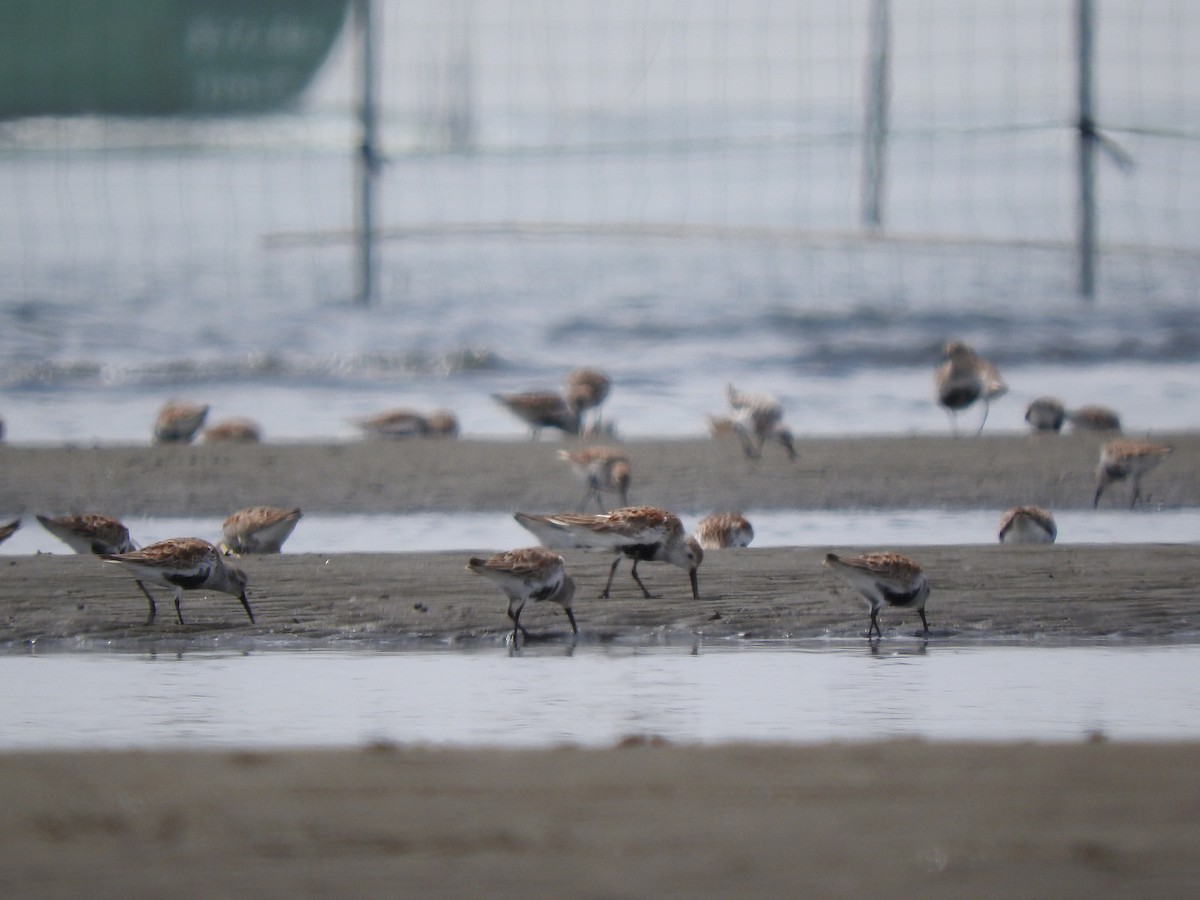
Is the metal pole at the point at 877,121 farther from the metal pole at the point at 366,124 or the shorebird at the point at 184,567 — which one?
the shorebird at the point at 184,567

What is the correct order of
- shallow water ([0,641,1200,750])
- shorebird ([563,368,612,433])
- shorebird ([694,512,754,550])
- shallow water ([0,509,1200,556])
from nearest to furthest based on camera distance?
shallow water ([0,641,1200,750]) < shorebird ([694,512,754,550]) < shallow water ([0,509,1200,556]) < shorebird ([563,368,612,433])

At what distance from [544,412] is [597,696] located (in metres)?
6.56

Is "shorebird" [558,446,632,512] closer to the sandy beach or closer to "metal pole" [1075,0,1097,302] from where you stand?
the sandy beach

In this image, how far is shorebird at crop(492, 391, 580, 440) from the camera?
11828mm

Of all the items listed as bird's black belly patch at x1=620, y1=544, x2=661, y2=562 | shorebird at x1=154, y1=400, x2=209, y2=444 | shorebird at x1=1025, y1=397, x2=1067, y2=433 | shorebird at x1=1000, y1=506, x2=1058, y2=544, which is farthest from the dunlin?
shorebird at x1=1025, y1=397, x2=1067, y2=433

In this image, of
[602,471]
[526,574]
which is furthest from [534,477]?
[526,574]

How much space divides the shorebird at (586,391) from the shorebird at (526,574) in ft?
19.2

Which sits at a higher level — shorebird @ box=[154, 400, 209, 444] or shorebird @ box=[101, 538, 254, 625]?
shorebird @ box=[101, 538, 254, 625]

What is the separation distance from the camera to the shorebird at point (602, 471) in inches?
360

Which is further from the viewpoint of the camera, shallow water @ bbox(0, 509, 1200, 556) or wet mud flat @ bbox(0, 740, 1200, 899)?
shallow water @ bbox(0, 509, 1200, 556)

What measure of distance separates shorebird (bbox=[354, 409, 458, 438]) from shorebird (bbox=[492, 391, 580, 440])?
0.45m

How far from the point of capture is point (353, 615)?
6648 mm

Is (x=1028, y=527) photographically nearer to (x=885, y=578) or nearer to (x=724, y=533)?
(x=724, y=533)

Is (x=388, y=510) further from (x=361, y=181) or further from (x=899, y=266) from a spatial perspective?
(x=899, y=266)
